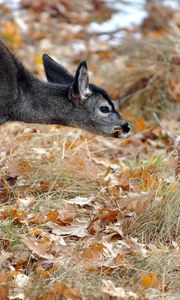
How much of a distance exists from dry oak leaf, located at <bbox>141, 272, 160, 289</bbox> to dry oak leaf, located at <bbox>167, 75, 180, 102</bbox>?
521cm

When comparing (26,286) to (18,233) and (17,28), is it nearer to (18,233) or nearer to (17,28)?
(18,233)

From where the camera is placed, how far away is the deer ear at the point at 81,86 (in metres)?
7.64

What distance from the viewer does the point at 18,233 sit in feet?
21.6

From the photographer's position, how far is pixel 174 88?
10977 mm

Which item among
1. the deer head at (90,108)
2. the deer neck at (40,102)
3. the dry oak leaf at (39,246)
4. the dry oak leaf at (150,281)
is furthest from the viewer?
the deer head at (90,108)

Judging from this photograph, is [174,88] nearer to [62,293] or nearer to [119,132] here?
[119,132]

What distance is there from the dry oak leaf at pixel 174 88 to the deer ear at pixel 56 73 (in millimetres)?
2746

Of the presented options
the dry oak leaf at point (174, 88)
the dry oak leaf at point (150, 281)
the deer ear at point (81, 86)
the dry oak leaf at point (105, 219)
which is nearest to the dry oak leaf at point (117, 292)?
the dry oak leaf at point (150, 281)

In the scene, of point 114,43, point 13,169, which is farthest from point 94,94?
point 114,43

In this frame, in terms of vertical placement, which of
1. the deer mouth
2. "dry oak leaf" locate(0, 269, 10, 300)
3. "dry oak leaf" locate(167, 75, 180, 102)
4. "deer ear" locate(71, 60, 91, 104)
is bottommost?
"dry oak leaf" locate(167, 75, 180, 102)

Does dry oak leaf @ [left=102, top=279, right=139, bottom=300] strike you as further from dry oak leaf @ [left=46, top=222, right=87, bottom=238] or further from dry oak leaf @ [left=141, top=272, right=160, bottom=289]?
dry oak leaf @ [left=46, top=222, right=87, bottom=238]

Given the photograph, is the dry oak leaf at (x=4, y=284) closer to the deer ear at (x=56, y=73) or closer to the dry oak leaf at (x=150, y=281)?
the dry oak leaf at (x=150, y=281)

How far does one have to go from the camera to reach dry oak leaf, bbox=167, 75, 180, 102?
1090cm

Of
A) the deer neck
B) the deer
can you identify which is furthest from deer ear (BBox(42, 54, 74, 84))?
the deer neck
